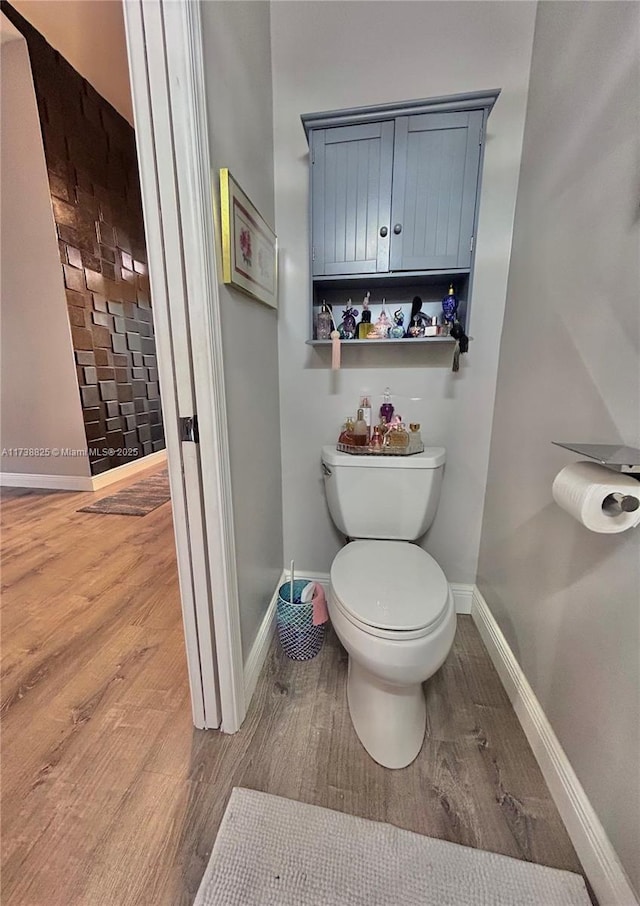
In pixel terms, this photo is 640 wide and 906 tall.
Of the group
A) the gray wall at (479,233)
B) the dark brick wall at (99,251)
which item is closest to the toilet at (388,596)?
the gray wall at (479,233)

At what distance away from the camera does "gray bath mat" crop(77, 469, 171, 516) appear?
2.70 meters

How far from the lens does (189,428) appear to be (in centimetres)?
87

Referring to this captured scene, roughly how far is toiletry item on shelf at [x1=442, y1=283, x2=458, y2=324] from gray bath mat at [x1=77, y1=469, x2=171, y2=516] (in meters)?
2.19

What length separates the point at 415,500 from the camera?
1.32 meters

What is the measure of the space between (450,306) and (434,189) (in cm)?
38

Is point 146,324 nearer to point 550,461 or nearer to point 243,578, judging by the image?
point 243,578

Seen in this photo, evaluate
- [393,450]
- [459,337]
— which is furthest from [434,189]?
[393,450]

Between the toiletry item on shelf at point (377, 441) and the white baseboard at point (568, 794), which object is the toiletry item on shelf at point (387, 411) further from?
the white baseboard at point (568, 794)

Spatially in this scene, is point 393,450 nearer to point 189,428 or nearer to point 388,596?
point 388,596

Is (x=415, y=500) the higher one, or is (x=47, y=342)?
(x=47, y=342)

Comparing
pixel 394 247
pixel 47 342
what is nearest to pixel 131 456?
pixel 47 342

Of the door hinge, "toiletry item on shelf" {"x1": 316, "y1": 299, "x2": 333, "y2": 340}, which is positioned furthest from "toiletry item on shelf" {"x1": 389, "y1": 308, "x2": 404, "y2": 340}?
the door hinge

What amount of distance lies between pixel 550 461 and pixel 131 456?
3590 mm

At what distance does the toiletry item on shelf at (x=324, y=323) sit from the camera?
1.36 m
